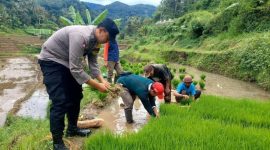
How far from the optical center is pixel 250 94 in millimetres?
9695

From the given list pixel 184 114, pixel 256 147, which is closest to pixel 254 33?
pixel 184 114

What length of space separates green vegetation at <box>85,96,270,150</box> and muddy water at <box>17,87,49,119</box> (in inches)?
205

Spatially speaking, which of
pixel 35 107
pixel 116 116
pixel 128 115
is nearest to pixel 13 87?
pixel 35 107

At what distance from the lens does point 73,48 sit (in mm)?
3508

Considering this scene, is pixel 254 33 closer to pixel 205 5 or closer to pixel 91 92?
pixel 91 92

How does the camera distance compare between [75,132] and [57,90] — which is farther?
[75,132]

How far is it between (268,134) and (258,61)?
328 inches

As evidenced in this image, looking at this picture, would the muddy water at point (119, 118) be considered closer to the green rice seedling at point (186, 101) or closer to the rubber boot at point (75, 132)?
the rubber boot at point (75, 132)

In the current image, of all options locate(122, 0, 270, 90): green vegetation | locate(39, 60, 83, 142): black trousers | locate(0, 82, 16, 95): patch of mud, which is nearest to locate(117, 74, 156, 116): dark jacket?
locate(39, 60, 83, 142): black trousers

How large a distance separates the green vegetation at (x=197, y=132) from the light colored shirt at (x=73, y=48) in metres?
0.75

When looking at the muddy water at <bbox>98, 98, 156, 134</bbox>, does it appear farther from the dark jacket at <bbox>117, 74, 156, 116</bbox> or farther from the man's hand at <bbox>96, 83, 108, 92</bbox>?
the man's hand at <bbox>96, 83, 108, 92</bbox>

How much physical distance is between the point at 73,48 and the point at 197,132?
5.50 ft

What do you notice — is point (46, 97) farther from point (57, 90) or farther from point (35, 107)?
point (57, 90)

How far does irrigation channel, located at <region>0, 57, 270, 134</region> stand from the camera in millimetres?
5691
